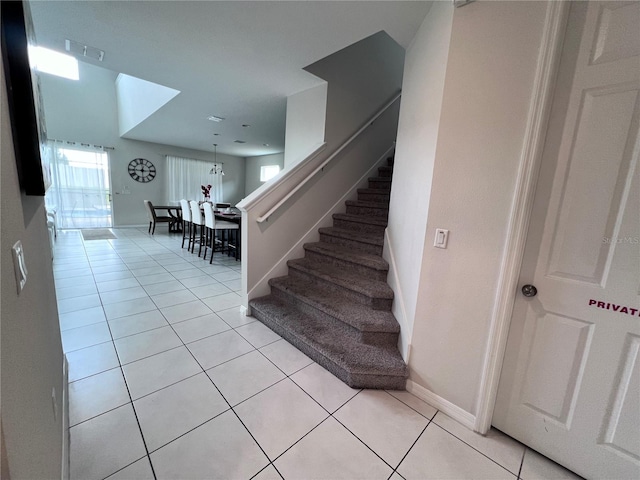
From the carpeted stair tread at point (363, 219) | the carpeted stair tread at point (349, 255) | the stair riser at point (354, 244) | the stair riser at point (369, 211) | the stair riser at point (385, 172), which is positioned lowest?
the carpeted stair tread at point (349, 255)

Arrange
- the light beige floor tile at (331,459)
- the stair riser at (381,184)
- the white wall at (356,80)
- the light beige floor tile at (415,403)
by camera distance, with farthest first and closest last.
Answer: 1. the stair riser at (381,184)
2. the white wall at (356,80)
3. the light beige floor tile at (415,403)
4. the light beige floor tile at (331,459)

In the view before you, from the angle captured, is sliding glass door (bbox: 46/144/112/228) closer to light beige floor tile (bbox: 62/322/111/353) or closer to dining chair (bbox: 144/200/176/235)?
dining chair (bbox: 144/200/176/235)

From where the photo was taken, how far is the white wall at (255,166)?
891cm

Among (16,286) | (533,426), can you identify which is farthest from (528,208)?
(16,286)

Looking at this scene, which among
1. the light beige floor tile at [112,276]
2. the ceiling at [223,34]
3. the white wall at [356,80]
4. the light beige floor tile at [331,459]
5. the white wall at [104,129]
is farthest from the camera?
the white wall at [104,129]

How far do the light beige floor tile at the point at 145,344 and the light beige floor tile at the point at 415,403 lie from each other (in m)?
1.69

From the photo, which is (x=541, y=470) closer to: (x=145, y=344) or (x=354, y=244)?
(x=354, y=244)

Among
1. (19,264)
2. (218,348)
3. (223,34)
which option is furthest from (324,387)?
(223,34)

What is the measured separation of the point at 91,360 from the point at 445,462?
91.2 inches

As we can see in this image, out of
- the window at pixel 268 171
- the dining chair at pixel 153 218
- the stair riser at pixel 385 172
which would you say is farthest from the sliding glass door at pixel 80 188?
the stair riser at pixel 385 172

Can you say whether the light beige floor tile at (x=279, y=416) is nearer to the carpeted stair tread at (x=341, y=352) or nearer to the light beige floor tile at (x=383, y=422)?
the light beige floor tile at (x=383, y=422)

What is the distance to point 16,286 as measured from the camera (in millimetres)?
605

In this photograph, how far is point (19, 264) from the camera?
0.64 metres

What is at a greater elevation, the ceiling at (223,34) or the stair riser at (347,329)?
the ceiling at (223,34)
